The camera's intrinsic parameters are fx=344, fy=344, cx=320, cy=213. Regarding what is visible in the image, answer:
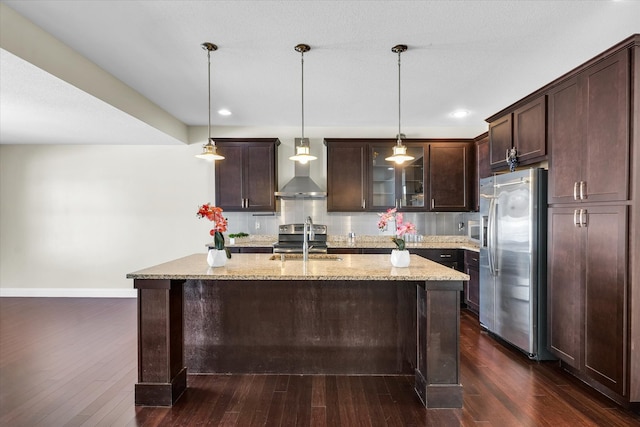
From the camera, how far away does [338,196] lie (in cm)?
510

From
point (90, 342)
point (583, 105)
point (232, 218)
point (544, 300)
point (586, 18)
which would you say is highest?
point (586, 18)

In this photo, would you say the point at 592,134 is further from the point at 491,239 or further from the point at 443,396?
the point at 443,396

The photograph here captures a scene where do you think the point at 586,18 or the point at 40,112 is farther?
the point at 40,112

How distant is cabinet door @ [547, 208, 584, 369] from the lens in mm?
2668

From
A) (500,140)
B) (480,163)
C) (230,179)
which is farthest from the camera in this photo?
(230,179)

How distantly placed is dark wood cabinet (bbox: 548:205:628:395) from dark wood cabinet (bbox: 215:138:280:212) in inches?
137

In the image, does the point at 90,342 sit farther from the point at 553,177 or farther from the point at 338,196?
the point at 553,177

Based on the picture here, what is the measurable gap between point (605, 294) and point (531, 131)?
160 cm

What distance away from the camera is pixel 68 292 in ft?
17.6

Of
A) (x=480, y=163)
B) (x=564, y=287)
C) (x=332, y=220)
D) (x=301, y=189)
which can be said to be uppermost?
(x=480, y=163)

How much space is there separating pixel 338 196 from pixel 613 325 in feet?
11.2

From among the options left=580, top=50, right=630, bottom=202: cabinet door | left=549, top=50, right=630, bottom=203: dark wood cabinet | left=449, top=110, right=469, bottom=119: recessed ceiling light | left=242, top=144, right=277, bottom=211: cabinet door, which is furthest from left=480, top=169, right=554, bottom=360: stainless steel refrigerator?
left=242, top=144, right=277, bottom=211: cabinet door

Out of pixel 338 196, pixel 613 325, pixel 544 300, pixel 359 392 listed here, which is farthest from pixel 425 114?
pixel 359 392

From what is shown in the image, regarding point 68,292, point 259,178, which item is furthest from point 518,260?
point 68,292
